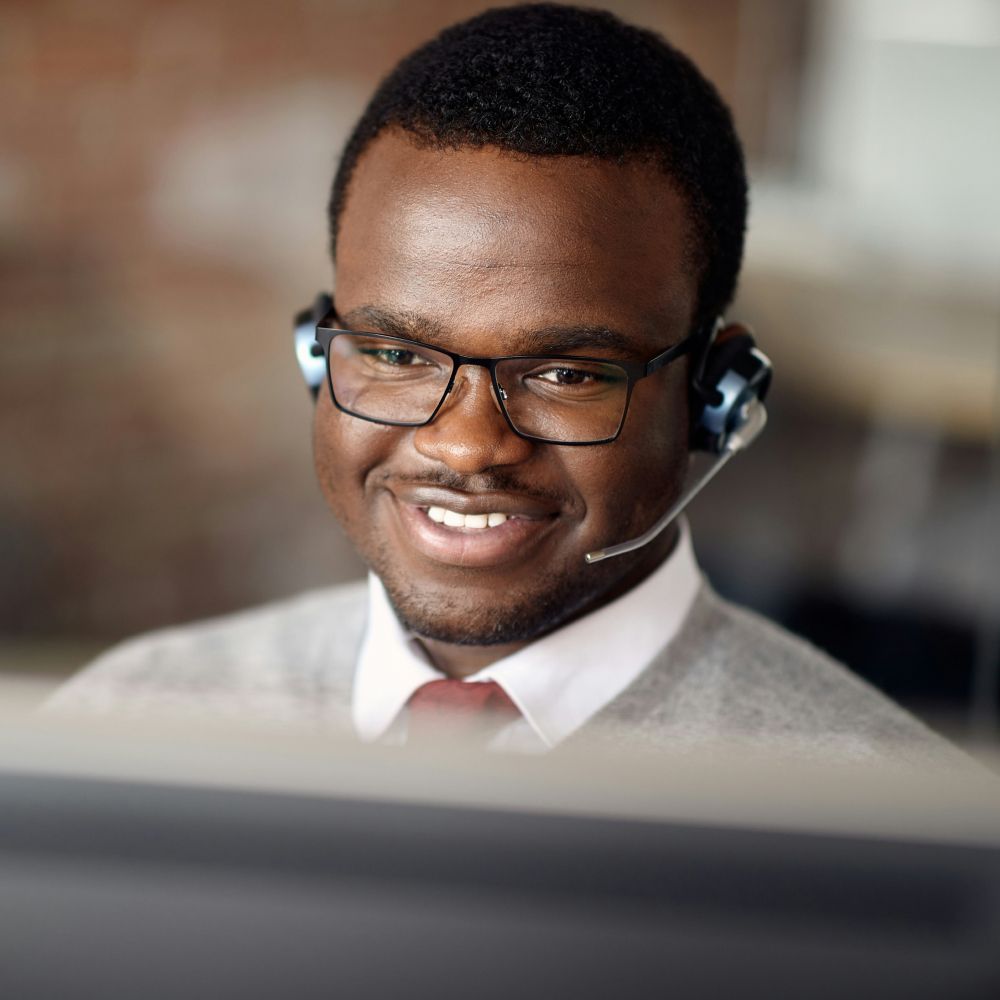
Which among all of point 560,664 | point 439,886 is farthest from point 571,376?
point 439,886

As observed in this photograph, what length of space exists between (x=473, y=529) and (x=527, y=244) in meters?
0.23

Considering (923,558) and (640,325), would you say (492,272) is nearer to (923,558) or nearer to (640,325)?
(640,325)

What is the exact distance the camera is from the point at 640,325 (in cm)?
98

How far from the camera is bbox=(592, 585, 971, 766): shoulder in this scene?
101 centimetres

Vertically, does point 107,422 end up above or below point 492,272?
below

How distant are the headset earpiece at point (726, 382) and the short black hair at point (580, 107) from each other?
31 millimetres

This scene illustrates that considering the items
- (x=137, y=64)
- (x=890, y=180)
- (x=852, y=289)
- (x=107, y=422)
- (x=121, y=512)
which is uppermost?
(x=137, y=64)

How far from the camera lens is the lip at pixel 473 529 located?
3.19ft

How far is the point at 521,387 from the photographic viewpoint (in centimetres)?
97

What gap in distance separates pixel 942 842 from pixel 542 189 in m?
0.69

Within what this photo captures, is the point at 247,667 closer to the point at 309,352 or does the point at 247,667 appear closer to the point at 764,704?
the point at 309,352

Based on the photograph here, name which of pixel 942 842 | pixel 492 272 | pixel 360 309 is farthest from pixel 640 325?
pixel 942 842

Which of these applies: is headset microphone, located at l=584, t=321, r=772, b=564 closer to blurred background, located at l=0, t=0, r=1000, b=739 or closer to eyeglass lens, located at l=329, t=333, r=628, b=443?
eyeglass lens, located at l=329, t=333, r=628, b=443

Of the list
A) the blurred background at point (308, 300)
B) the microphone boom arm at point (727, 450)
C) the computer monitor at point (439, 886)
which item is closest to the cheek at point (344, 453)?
the microphone boom arm at point (727, 450)
